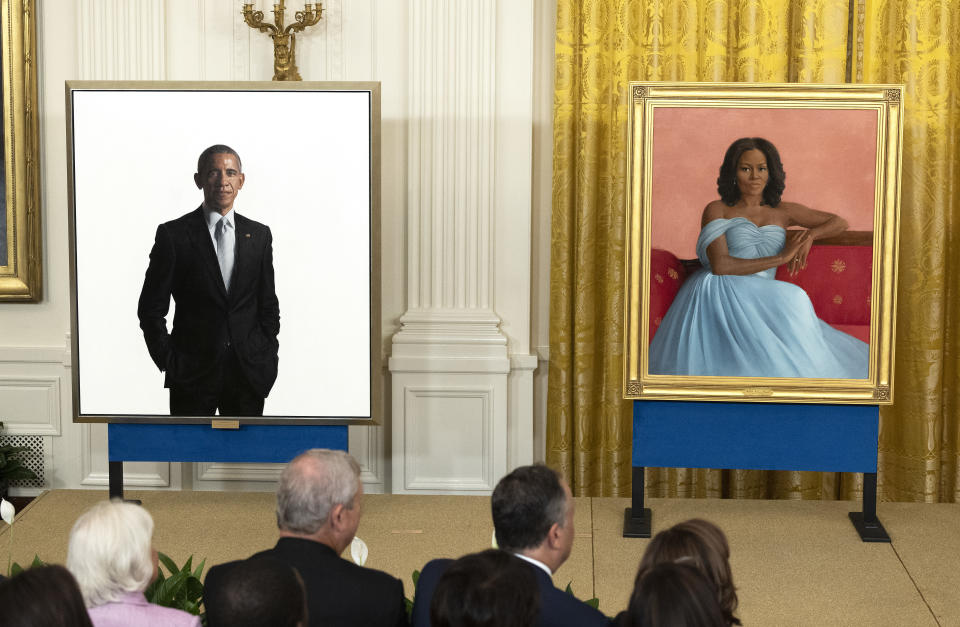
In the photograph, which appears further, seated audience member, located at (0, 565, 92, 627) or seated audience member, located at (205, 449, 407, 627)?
seated audience member, located at (205, 449, 407, 627)

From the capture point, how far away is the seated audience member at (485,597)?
2.03 metres

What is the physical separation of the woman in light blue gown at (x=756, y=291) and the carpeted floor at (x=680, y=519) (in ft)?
2.81

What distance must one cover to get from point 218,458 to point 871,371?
3318 millimetres

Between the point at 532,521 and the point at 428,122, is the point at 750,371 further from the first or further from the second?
the point at 532,521

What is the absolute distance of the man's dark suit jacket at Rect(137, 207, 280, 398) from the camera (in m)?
5.31

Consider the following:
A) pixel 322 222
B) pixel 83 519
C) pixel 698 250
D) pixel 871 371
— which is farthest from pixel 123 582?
pixel 871 371

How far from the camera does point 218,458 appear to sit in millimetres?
5504

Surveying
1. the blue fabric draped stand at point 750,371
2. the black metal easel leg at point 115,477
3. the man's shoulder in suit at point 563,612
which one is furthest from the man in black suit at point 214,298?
the man's shoulder in suit at point 563,612

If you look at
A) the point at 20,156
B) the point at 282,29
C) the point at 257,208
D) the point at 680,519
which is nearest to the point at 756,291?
the point at 680,519

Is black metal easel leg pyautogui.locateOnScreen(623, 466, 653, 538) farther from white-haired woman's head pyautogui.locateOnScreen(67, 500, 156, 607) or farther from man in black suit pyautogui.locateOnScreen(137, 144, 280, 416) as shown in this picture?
white-haired woman's head pyautogui.locateOnScreen(67, 500, 156, 607)

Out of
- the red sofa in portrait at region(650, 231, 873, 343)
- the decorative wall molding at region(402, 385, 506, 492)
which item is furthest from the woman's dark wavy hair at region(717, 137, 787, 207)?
the decorative wall molding at region(402, 385, 506, 492)

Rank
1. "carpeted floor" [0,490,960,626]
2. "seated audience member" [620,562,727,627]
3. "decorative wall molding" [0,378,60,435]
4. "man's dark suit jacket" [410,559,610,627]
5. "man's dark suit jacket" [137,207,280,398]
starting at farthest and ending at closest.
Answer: "decorative wall molding" [0,378,60,435] < "man's dark suit jacket" [137,207,280,398] < "carpeted floor" [0,490,960,626] < "man's dark suit jacket" [410,559,610,627] < "seated audience member" [620,562,727,627]

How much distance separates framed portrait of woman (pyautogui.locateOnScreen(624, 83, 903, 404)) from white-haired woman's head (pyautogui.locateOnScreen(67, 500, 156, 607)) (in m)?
3.15

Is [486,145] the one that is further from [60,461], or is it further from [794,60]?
[60,461]
